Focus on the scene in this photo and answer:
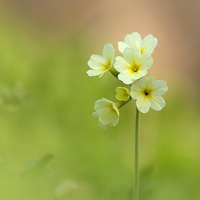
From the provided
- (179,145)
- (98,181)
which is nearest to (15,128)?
(98,181)

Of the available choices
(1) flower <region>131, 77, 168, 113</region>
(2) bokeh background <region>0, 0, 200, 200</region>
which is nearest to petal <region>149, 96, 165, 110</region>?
(1) flower <region>131, 77, 168, 113</region>

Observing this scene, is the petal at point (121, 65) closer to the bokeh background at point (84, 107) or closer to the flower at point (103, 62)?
the flower at point (103, 62)

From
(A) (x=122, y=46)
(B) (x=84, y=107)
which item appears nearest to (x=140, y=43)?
(A) (x=122, y=46)

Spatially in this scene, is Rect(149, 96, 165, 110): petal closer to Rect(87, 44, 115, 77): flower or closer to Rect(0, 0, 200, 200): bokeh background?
Rect(87, 44, 115, 77): flower

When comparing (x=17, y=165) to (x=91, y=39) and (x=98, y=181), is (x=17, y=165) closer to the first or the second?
(x=98, y=181)

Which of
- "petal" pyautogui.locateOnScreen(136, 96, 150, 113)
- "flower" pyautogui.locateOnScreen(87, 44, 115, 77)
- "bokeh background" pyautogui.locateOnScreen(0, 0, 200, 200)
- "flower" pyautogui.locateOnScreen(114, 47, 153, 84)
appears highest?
"bokeh background" pyautogui.locateOnScreen(0, 0, 200, 200)

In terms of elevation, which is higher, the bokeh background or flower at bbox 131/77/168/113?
the bokeh background
